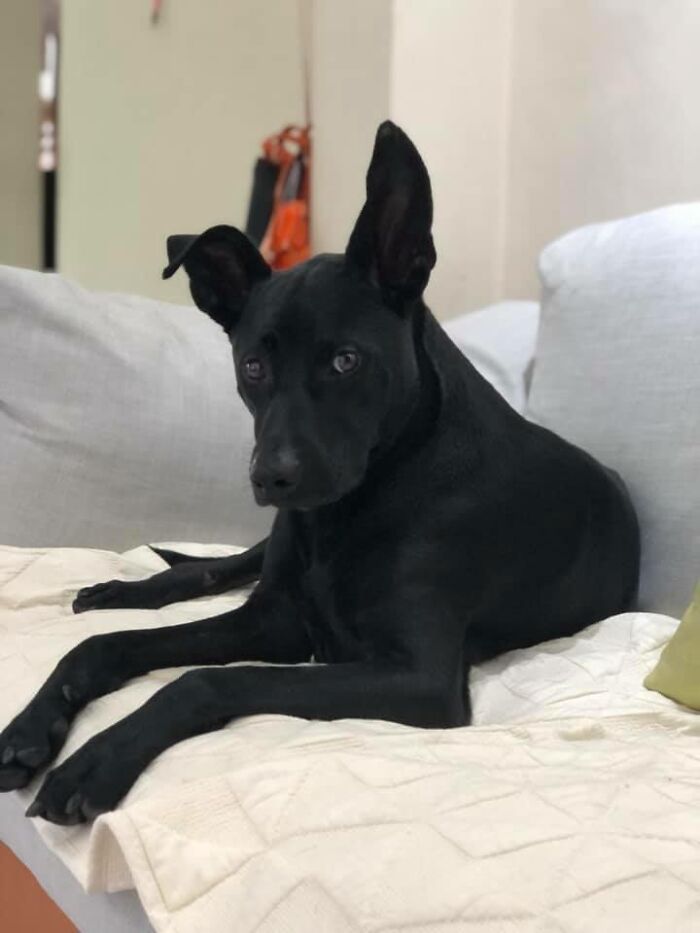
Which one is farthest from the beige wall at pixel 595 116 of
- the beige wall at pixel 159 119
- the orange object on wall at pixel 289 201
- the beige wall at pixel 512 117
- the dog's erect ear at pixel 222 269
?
the dog's erect ear at pixel 222 269

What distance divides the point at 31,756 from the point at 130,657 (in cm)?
18

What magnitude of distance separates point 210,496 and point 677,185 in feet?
3.28

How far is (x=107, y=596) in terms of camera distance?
54.0 inches

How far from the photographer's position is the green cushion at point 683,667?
110 cm

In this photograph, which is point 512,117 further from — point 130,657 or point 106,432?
point 130,657

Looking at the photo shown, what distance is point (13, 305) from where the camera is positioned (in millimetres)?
1634

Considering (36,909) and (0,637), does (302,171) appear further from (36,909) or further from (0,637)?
(36,909)

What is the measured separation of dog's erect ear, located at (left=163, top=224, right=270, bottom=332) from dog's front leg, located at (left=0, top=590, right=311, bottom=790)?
13.5 inches

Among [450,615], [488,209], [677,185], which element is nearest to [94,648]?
[450,615]

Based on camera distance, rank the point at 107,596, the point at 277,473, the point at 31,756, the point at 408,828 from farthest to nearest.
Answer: the point at 107,596
the point at 277,473
the point at 31,756
the point at 408,828

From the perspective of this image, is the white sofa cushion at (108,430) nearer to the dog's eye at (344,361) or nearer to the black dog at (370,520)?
the black dog at (370,520)

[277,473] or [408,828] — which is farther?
[277,473]

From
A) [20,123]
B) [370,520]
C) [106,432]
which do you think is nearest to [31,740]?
[370,520]

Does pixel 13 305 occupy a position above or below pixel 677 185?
below
